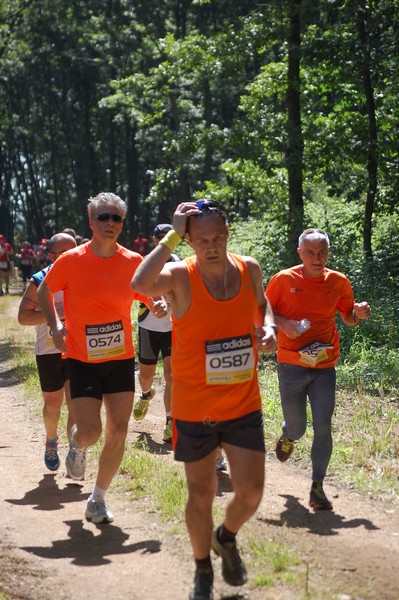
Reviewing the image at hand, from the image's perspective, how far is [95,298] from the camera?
672 cm

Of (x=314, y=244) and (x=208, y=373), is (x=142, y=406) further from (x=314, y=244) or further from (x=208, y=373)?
(x=208, y=373)

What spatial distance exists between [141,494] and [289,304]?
6.33 feet

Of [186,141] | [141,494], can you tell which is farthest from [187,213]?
[186,141]

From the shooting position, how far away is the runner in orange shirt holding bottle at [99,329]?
6.68m

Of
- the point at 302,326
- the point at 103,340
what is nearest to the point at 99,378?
the point at 103,340

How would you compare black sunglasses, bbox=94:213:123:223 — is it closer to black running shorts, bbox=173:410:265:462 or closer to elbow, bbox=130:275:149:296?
elbow, bbox=130:275:149:296

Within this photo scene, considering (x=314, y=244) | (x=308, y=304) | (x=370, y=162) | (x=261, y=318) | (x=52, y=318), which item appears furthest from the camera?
(x=370, y=162)

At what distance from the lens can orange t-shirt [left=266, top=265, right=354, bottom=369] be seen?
7.34 metres

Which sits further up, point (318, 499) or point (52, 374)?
point (52, 374)

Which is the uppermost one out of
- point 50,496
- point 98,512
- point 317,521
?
point 98,512

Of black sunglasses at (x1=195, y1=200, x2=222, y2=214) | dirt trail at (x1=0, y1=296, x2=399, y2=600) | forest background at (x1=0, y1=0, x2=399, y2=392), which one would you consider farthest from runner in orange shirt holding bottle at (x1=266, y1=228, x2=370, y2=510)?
forest background at (x1=0, y1=0, x2=399, y2=392)

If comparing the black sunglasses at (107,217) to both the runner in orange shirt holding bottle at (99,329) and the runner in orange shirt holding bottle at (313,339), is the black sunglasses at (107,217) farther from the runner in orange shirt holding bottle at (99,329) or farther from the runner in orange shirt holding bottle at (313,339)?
the runner in orange shirt holding bottle at (313,339)

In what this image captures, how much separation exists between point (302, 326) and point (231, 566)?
2.32 meters

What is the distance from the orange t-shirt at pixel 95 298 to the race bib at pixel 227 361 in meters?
1.80
